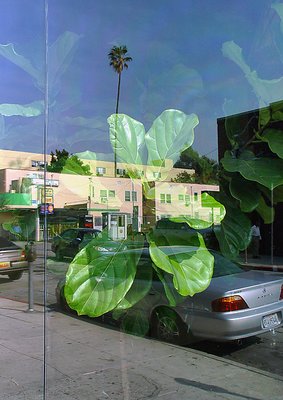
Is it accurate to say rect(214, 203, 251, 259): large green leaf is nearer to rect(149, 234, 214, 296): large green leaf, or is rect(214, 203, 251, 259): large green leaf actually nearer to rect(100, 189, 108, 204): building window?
rect(149, 234, 214, 296): large green leaf

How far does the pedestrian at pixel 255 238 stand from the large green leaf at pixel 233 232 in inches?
0.6

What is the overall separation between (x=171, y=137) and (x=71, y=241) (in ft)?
1.89

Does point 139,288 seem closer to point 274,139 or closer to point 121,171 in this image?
point 121,171

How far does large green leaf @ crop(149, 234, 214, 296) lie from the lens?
129 centimetres

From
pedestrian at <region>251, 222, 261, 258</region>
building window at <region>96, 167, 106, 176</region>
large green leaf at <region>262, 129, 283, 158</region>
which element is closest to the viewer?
large green leaf at <region>262, 129, 283, 158</region>

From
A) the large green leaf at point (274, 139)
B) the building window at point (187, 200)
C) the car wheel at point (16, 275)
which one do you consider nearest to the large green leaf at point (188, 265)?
the building window at point (187, 200)

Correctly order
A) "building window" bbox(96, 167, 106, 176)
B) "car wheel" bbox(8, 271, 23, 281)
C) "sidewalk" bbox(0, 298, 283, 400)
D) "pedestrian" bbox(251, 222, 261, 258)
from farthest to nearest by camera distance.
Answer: "car wheel" bbox(8, 271, 23, 281)
"sidewalk" bbox(0, 298, 283, 400)
"building window" bbox(96, 167, 106, 176)
"pedestrian" bbox(251, 222, 261, 258)

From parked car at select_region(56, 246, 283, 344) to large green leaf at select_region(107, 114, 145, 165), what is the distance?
292 mm

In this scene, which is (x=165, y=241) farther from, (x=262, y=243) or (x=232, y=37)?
(x=232, y=37)

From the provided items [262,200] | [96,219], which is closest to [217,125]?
[262,200]

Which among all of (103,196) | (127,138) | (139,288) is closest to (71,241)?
(103,196)

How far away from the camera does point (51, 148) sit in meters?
1.80

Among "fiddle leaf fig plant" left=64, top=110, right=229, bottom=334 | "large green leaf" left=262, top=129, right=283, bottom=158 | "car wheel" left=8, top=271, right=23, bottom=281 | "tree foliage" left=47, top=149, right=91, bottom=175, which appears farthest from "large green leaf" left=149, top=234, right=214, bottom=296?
"car wheel" left=8, top=271, right=23, bottom=281

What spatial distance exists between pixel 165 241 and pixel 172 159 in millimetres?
251
